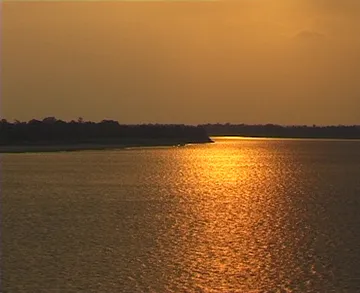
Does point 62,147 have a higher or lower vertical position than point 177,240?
lower

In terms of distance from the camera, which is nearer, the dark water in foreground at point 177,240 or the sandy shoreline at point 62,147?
the dark water in foreground at point 177,240

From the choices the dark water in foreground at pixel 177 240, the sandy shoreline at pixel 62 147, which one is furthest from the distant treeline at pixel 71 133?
the dark water in foreground at pixel 177 240

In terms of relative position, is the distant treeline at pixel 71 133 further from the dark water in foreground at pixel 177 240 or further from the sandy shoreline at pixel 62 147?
the dark water in foreground at pixel 177 240

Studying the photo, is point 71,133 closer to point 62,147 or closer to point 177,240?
point 62,147

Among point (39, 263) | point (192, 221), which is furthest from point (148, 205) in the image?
point (39, 263)

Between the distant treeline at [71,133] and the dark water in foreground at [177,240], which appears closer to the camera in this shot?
the dark water in foreground at [177,240]

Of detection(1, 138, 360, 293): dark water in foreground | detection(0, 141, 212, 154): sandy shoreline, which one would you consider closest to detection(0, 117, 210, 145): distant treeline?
detection(0, 141, 212, 154): sandy shoreline

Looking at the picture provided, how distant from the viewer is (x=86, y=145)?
153 metres

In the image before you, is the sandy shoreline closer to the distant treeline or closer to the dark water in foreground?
the distant treeline

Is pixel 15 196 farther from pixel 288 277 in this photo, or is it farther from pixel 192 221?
pixel 288 277

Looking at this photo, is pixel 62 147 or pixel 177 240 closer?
pixel 177 240

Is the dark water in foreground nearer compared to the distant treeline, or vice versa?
the dark water in foreground

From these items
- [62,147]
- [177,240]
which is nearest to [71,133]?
[62,147]

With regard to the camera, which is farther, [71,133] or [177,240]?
[71,133]
